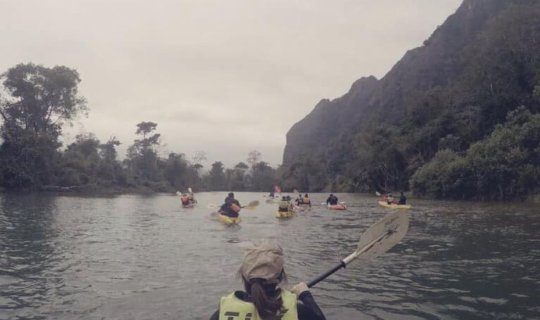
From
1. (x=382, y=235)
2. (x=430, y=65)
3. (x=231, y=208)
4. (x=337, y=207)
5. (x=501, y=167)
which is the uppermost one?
(x=430, y=65)

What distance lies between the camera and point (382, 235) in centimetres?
555

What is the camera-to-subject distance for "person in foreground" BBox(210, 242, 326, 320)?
293cm

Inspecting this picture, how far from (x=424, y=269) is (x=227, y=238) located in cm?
786

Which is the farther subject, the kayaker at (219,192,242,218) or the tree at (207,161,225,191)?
the tree at (207,161,225,191)

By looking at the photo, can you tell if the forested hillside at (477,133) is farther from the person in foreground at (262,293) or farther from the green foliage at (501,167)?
the person in foreground at (262,293)

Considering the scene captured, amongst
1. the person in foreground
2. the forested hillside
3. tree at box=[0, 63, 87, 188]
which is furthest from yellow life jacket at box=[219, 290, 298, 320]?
tree at box=[0, 63, 87, 188]

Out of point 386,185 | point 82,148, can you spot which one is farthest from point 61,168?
point 386,185

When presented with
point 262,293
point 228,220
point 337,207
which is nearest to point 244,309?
point 262,293

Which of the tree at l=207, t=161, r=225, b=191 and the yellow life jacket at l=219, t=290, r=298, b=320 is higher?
the tree at l=207, t=161, r=225, b=191

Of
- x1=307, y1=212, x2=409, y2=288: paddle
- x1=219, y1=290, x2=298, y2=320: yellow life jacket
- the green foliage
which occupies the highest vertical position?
the green foliage

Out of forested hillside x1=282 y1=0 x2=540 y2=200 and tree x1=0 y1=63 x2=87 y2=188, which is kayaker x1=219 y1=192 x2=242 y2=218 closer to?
forested hillside x1=282 y1=0 x2=540 y2=200

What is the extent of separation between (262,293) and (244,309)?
0.25m

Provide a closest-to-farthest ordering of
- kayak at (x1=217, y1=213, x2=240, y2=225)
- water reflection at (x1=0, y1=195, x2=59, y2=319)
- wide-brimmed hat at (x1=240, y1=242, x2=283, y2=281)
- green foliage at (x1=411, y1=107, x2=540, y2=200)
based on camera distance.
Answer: wide-brimmed hat at (x1=240, y1=242, x2=283, y2=281), water reflection at (x1=0, y1=195, x2=59, y2=319), kayak at (x1=217, y1=213, x2=240, y2=225), green foliage at (x1=411, y1=107, x2=540, y2=200)

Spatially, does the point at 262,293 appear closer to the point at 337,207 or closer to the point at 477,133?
the point at 337,207
